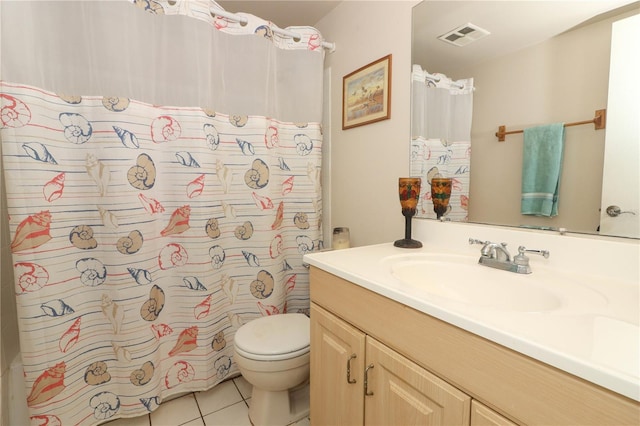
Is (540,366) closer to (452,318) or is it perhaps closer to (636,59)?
(452,318)

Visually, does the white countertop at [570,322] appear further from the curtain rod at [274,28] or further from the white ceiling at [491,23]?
the curtain rod at [274,28]

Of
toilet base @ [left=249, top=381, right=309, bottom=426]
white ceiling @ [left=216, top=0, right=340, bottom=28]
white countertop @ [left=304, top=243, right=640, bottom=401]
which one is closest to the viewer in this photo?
white countertop @ [left=304, top=243, right=640, bottom=401]

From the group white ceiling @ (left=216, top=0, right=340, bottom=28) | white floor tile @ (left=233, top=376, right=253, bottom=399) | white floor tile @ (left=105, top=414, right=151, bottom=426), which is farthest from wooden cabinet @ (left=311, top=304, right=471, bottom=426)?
white ceiling @ (left=216, top=0, right=340, bottom=28)

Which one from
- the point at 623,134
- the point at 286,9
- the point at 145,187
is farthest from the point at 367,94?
the point at 145,187

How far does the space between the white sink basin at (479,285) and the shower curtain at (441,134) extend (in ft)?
0.85

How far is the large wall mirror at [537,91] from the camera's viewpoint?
80 centimetres

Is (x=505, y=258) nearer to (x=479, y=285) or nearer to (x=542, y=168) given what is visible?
(x=479, y=285)

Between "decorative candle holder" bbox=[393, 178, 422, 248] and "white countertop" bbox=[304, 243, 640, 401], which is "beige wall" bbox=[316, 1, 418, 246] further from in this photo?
"white countertop" bbox=[304, 243, 640, 401]

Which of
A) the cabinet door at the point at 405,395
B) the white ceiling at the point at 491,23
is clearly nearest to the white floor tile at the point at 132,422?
the cabinet door at the point at 405,395

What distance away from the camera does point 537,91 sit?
922 millimetres

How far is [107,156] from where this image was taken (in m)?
→ 1.18

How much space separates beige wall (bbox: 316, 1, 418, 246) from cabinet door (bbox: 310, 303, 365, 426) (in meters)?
0.64

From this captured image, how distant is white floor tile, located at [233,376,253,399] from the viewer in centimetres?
153

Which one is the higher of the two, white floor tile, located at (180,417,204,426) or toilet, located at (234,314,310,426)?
toilet, located at (234,314,310,426)
